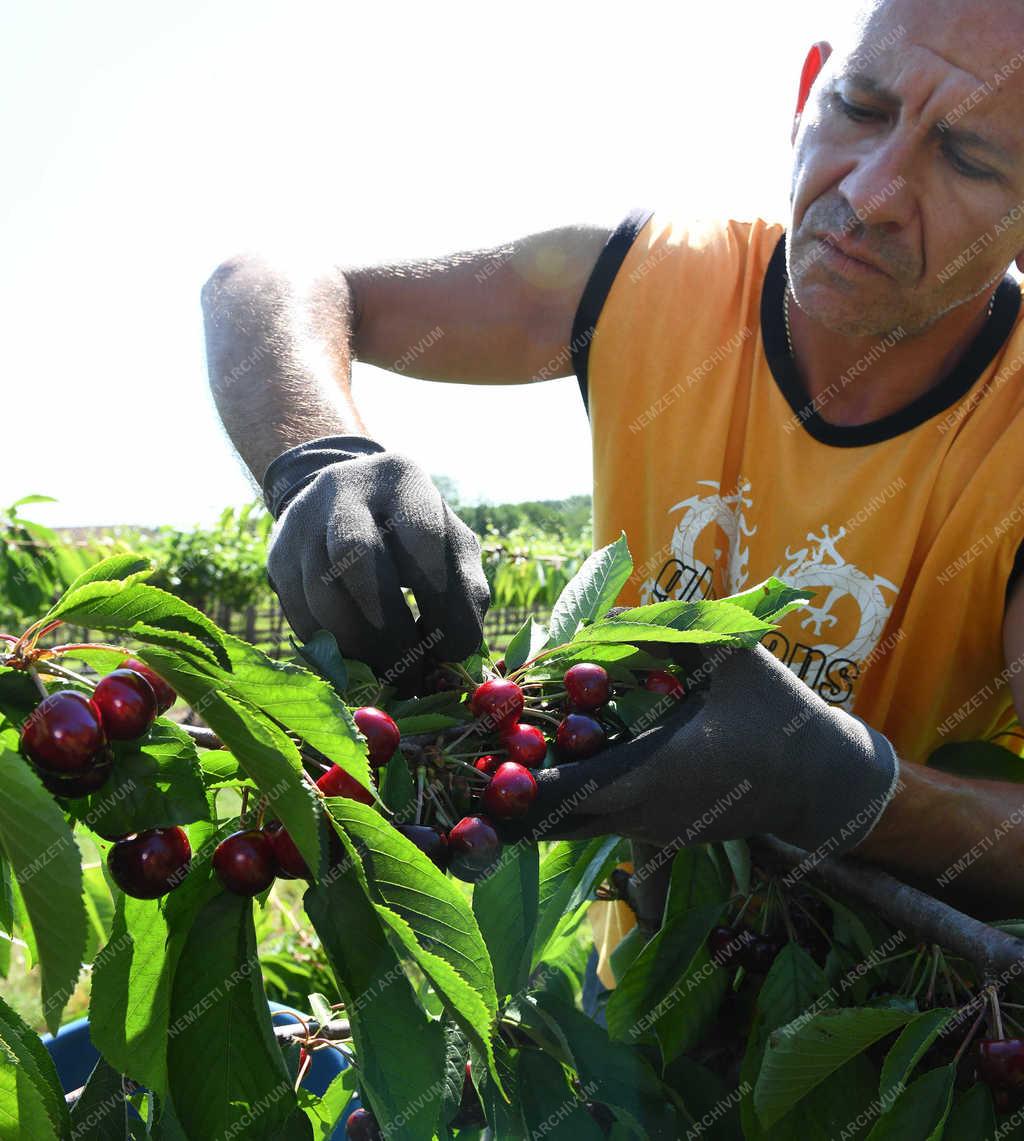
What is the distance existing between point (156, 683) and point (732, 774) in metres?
0.75

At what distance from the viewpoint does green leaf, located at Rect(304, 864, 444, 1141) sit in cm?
88

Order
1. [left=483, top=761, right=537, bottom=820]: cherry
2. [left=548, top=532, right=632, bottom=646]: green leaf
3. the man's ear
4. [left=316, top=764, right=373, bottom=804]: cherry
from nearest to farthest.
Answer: [left=316, top=764, right=373, bottom=804]: cherry < [left=483, top=761, right=537, bottom=820]: cherry < [left=548, top=532, right=632, bottom=646]: green leaf < the man's ear

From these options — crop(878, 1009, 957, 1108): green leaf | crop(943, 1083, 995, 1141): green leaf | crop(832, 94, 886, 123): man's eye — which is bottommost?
crop(943, 1083, 995, 1141): green leaf

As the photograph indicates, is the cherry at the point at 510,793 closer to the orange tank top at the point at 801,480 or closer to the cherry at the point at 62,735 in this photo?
the cherry at the point at 62,735

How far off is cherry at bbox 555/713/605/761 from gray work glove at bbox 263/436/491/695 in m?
0.20

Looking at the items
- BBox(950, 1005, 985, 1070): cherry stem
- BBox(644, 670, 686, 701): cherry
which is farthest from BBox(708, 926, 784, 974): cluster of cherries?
BBox(644, 670, 686, 701): cherry

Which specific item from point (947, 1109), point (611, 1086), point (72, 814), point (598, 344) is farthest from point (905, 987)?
point (598, 344)

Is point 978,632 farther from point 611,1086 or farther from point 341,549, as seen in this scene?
point 341,549

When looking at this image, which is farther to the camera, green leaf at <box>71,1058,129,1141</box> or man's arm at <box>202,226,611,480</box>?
man's arm at <box>202,226,611,480</box>

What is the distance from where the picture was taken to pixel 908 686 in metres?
2.14

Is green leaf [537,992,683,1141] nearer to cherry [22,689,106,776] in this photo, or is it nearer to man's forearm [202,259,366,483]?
cherry [22,689,106,776]

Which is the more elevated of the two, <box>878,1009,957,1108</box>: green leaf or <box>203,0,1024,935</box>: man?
<box>203,0,1024,935</box>: man

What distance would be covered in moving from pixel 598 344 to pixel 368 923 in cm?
176

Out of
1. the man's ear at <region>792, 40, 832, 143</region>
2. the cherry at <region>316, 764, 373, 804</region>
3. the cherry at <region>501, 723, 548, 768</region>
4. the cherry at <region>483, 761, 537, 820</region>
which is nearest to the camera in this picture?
the cherry at <region>316, 764, 373, 804</region>
